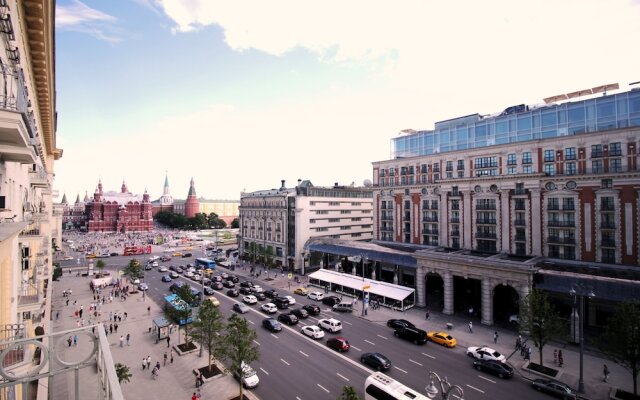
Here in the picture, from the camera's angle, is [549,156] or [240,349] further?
[549,156]

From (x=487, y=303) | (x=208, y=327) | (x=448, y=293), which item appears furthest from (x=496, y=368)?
(x=208, y=327)

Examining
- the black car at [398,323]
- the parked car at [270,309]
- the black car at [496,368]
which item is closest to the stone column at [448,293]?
the black car at [398,323]

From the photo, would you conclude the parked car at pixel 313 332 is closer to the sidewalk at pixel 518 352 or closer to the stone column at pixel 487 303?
the sidewalk at pixel 518 352

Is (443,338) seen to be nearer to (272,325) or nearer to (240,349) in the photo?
(272,325)

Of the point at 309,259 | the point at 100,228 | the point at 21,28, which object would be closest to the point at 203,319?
the point at 21,28

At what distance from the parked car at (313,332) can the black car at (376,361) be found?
22.7 feet

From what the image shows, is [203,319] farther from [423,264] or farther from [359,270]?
[359,270]

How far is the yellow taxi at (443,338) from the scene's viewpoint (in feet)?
113

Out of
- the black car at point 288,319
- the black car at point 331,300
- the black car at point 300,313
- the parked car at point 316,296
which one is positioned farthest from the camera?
the parked car at point 316,296

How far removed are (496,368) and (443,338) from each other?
690 centimetres

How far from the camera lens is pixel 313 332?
3700 centimetres

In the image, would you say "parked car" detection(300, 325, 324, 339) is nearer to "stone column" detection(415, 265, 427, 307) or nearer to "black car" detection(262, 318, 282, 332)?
"black car" detection(262, 318, 282, 332)

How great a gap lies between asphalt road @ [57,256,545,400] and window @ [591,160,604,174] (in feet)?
95.6

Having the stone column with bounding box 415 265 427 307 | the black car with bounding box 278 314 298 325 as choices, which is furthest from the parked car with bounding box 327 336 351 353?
the stone column with bounding box 415 265 427 307
